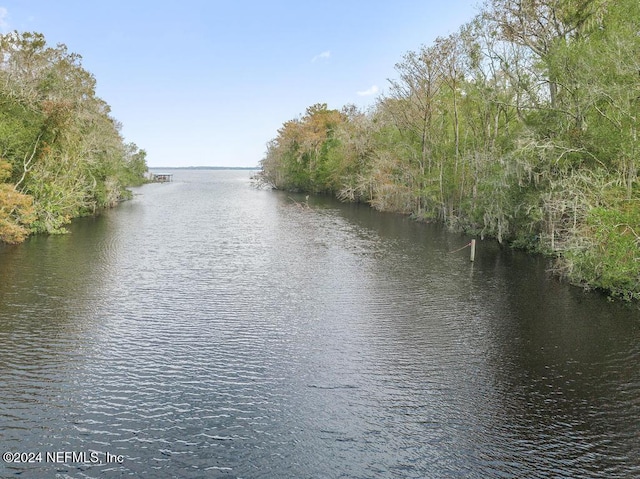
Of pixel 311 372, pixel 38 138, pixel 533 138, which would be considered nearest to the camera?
pixel 311 372

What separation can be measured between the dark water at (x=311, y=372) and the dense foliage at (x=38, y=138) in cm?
738

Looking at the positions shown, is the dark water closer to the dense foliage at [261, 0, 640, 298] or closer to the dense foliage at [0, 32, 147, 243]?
the dense foliage at [261, 0, 640, 298]

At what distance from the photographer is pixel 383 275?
27.1 m

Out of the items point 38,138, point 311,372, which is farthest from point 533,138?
point 38,138

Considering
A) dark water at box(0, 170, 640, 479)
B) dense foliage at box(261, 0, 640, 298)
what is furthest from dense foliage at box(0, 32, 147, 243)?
dense foliage at box(261, 0, 640, 298)

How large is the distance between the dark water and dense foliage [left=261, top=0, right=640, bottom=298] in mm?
4040

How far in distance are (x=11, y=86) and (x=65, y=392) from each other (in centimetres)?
3138

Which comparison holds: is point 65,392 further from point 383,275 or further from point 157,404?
point 383,275

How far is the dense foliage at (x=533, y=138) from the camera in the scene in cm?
2245

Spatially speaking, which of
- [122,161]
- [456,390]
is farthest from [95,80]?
[456,390]

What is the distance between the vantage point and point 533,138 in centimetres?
2820

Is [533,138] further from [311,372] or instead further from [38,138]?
[38,138]

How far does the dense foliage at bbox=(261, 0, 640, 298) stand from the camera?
2245 centimetres

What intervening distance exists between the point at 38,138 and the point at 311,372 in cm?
3262
